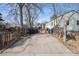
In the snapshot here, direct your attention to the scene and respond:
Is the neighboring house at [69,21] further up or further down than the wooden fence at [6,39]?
further up

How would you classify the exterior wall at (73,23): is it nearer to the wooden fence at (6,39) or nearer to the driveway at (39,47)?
the driveway at (39,47)

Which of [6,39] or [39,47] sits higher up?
[6,39]

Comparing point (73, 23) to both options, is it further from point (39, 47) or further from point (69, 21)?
point (39, 47)

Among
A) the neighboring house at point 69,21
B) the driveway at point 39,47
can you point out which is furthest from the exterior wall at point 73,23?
the driveway at point 39,47

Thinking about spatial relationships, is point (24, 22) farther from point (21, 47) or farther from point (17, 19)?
point (21, 47)

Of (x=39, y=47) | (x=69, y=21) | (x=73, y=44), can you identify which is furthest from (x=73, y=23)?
(x=39, y=47)

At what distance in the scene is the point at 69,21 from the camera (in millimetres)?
3402

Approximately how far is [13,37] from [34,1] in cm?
50

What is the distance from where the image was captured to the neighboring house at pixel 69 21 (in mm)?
3379

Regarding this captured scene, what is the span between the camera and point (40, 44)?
11.3 ft

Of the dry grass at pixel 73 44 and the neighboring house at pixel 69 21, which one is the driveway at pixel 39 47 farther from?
the neighboring house at pixel 69 21

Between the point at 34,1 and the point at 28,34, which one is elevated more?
the point at 34,1

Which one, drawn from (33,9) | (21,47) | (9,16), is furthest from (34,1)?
(21,47)

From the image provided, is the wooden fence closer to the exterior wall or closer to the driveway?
the driveway
